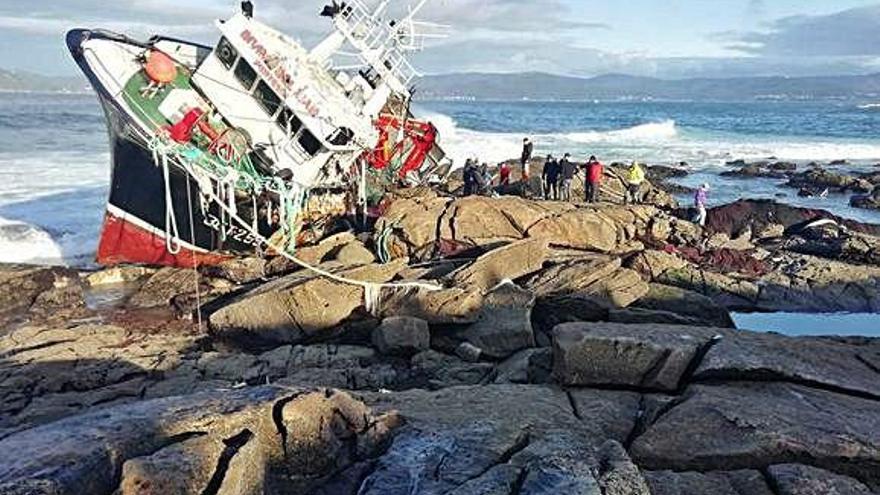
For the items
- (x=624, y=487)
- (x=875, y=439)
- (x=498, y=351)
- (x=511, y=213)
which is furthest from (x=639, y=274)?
(x=624, y=487)

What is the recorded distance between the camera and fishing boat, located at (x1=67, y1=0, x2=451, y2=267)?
1528 cm

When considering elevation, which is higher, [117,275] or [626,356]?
[626,356]

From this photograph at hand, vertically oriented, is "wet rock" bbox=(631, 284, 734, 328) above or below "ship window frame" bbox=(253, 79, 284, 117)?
below

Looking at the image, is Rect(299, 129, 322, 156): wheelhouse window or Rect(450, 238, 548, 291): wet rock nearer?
Rect(450, 238, 548, 291): wet rock

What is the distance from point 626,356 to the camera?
684cm

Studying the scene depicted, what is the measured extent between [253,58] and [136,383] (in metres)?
7.84

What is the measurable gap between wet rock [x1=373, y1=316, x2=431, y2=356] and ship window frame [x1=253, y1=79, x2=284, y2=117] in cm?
676

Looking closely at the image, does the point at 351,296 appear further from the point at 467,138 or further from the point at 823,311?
the point at 467,138

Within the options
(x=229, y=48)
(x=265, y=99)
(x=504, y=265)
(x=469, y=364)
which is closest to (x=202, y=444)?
(x=469, y=364)

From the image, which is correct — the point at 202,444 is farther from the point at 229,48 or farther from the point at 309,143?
the point at 229,48

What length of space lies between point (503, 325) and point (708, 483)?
5326 mm

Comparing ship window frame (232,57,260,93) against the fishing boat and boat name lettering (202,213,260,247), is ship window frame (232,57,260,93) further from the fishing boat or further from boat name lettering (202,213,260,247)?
boat name lettering (202,213,260,247)

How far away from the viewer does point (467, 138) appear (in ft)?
169

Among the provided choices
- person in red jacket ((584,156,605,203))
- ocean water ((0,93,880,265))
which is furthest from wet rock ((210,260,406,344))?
person in red jacket ((584,156,605,203))
